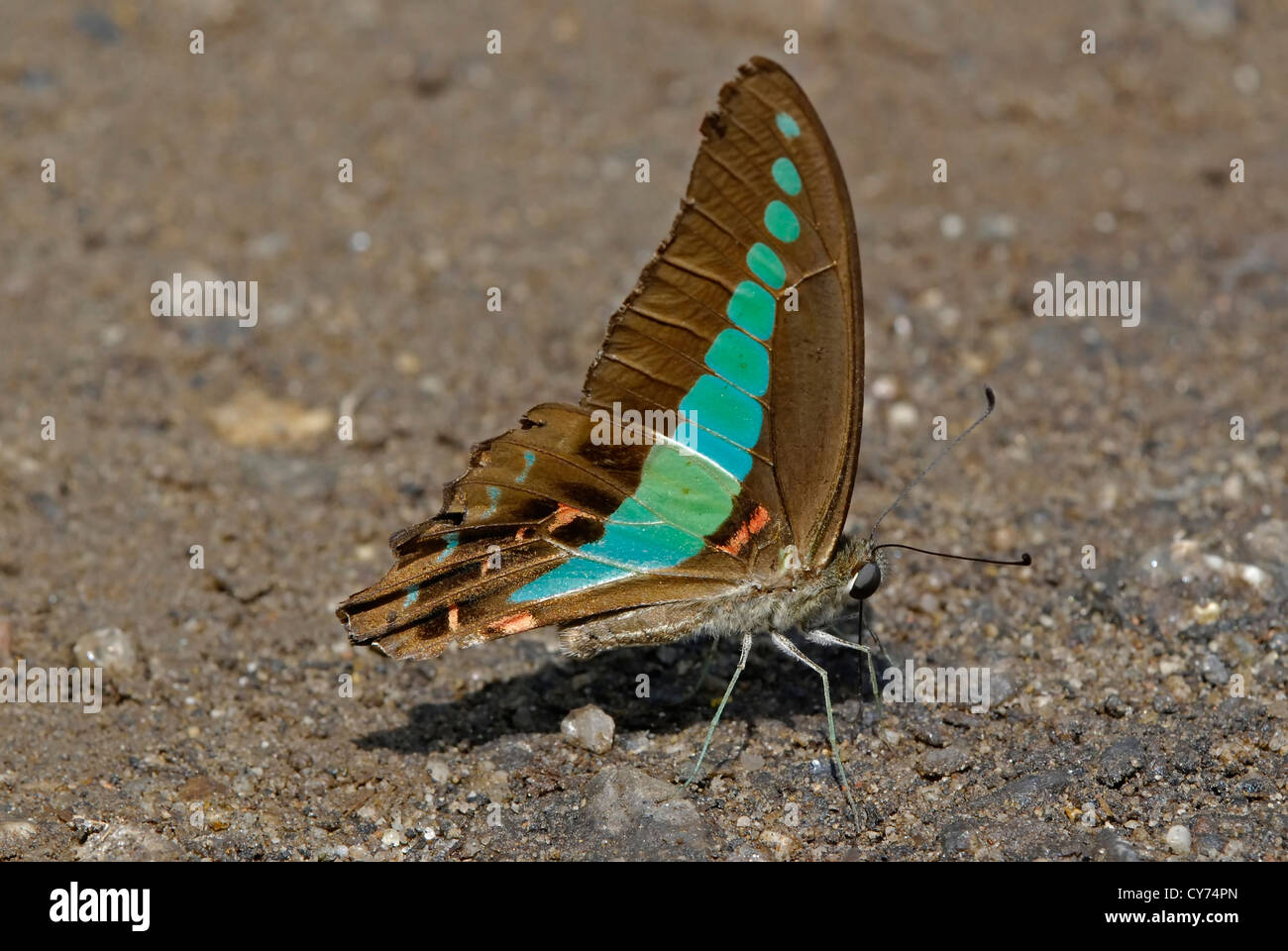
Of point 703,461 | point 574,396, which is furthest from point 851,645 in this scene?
point 574,396

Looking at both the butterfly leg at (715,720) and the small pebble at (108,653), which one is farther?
the small pebble at (108,653)
